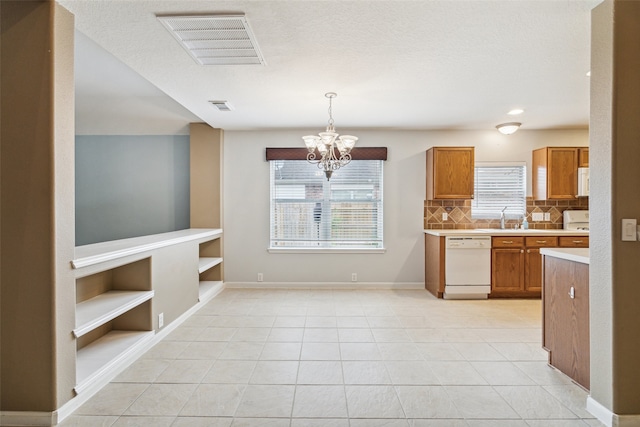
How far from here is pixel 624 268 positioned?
1.79 m

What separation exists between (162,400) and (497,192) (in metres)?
5.06

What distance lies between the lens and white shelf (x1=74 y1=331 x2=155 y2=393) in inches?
85.5

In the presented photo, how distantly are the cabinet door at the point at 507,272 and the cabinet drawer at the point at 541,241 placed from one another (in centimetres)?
21

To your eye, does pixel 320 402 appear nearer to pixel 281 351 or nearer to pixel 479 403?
pixel 281 351

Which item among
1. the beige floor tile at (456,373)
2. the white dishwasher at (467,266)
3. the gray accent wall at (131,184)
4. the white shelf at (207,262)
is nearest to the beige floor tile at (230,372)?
the beige floor tile at (456,373)

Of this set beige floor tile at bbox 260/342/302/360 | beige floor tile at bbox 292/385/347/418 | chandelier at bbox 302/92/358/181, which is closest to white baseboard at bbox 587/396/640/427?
beige floor tile at bbox 292/385/347/418

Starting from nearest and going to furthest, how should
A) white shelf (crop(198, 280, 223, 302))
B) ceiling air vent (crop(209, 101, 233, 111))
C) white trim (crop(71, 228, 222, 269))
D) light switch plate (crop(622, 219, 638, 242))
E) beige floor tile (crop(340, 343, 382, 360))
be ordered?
light switch plate (crop(622, 219, 638, 242)) → white trim (crop(71, 228, 222, 269)) → beige floor tile (crop(340, 343, 382, 360)) → ceiling air vent (crop(209, 101, 233, 111)) → white shelf (crop(198, 280, 223, 302))

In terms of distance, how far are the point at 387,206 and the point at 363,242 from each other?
2.23ft

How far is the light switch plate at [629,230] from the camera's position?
5.84 feet

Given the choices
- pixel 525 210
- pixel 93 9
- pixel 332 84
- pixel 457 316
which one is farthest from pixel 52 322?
pixel 525 210

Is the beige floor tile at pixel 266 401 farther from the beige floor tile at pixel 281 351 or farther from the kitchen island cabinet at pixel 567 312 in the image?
the kitchen island cabinet at pixel 567 312

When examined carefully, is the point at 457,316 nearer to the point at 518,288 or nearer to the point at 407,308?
the point at 407,308

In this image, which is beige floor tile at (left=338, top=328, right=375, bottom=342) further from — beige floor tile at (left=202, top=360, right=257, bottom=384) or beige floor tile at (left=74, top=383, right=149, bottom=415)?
beige floor tile at (left=74, top=383, right=149, bottom=415)

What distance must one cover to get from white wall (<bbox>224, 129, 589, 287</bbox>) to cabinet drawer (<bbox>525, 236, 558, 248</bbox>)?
93 cm
